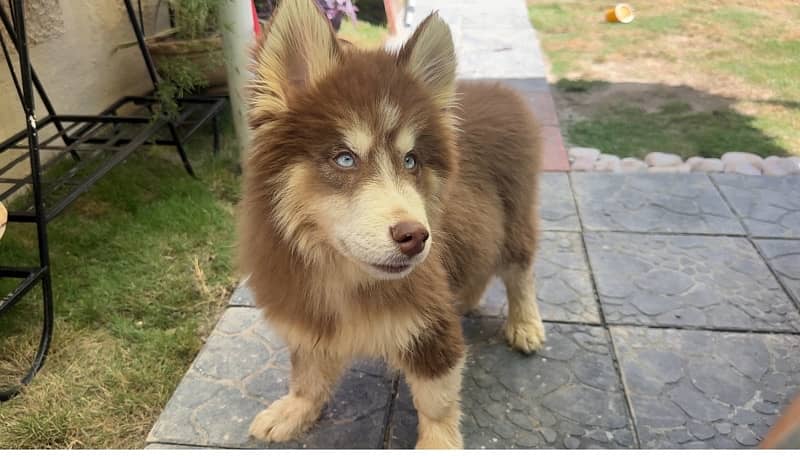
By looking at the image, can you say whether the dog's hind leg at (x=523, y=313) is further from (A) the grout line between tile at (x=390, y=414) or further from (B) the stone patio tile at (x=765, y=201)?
(B) the stone patio tile at (x=765, y=201)

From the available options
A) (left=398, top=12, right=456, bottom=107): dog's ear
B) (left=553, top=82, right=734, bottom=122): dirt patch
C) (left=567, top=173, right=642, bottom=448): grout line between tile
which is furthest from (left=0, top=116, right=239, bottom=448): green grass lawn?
(left=553, top=82, right=734, bottom=122): dirt patch

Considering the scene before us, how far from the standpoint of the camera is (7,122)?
402cm

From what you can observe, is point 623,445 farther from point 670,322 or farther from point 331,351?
point 331,351

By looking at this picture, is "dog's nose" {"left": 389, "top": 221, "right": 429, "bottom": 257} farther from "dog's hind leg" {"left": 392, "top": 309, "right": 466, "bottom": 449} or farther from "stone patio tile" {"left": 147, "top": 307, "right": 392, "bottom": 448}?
"stone patio tile" {"left": 147, "top": 307, "right": 392, "bottom": 448}

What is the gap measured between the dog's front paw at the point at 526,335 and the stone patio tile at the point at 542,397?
0.04 meters

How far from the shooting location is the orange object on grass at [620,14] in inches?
359

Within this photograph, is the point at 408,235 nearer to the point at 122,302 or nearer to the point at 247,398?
the point at 247,398

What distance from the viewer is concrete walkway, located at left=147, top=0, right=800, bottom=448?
258 cm

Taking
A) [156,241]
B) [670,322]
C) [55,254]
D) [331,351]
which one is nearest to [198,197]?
[156,241]

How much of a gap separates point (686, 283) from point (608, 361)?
878 mm

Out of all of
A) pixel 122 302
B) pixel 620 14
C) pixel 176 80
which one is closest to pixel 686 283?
pixel 122 302

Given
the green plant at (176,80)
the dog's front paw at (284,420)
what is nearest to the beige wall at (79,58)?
the green plant at (176,80)

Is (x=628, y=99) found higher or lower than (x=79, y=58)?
lower

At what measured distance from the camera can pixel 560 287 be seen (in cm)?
345
